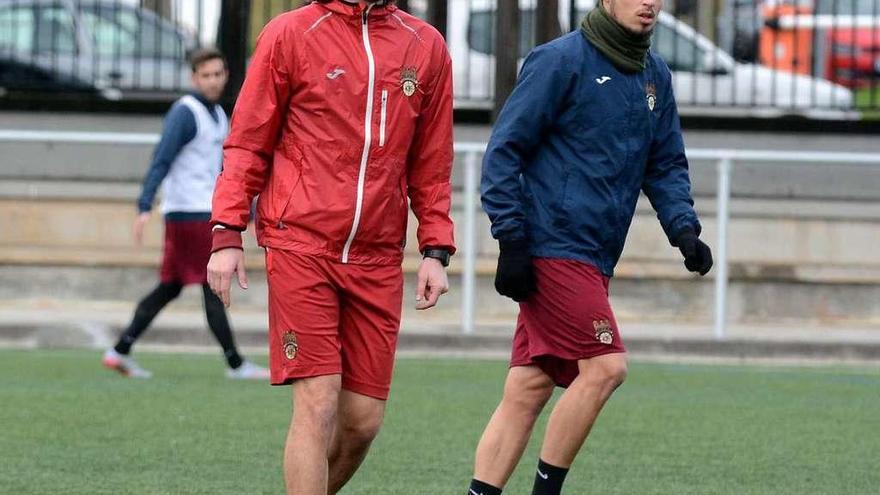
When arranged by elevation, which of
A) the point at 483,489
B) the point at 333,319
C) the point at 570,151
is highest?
the point at 570,151

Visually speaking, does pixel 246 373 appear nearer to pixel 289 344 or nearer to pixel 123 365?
pixel 123 365

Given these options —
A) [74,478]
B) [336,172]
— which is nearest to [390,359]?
[336,172]

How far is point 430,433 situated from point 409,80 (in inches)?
145

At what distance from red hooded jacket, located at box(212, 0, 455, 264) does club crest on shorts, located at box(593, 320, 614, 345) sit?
30.2 inches

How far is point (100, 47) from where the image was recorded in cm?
1700

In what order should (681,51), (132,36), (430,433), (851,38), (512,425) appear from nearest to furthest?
1. (512,425)
2. (430,433)
3. (851,38)
4. (132,36)
5. (681,51)

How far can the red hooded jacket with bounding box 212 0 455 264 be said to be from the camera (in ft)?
18.9

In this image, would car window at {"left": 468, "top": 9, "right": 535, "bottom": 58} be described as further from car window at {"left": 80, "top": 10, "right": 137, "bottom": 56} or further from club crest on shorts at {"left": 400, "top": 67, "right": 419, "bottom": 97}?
club crest on shorts at {"left": 400, "top": 67, "right": 419, "bottom": 97}

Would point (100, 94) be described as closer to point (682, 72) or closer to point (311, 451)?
point (682, 72)

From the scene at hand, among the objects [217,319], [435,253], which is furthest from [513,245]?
[217,319]

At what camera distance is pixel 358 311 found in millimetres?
5863

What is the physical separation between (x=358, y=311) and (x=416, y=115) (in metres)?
0.57

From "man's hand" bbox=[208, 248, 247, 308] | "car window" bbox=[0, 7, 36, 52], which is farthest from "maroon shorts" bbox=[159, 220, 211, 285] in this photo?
"car window" bbox=[0, 7, 36, 52]

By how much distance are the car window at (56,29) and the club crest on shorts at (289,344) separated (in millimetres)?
11763
